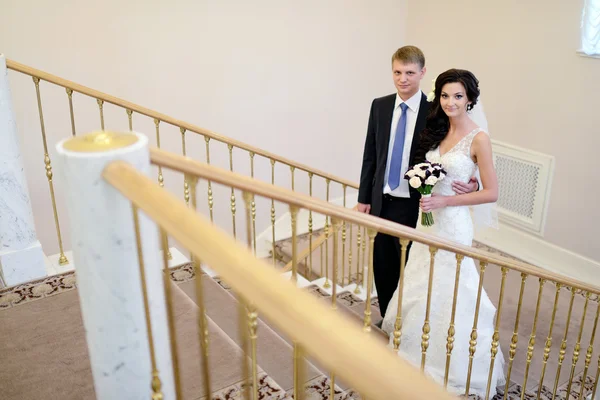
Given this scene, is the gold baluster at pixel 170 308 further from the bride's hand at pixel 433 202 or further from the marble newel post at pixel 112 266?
the bride's hand at pixel 433 202

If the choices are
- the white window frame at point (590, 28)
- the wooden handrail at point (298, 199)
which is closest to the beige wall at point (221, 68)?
the white window frame at point (590, 28)

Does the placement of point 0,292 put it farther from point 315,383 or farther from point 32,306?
point 315,383

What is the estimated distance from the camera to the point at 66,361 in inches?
102

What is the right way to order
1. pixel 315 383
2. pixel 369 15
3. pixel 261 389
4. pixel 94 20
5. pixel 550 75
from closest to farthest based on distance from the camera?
pixel 261 389 < pixel 315 383 < pixel 94 20 < pixel 550 75 < pixel 369 15

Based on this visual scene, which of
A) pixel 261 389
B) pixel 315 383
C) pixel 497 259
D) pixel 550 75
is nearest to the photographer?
pixel 261 389

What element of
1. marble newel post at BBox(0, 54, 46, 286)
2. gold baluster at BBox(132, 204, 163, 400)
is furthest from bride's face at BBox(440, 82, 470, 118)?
gold baluster at BBox(132, 204, 163, 400)

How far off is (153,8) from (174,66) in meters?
0.55

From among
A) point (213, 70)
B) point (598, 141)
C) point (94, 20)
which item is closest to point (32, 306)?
point (94, 20)

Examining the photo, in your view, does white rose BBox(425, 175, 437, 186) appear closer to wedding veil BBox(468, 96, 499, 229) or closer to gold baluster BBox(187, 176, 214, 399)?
wedding veil BBox(468, 96, 499, 229)

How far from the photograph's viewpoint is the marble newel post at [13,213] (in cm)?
294

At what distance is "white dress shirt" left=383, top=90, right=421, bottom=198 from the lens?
3.67 meters

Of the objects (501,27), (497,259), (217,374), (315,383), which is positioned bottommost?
(315,383)

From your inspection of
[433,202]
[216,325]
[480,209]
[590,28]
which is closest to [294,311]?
[216,325]

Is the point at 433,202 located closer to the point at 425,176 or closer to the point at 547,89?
the point at 425,176
